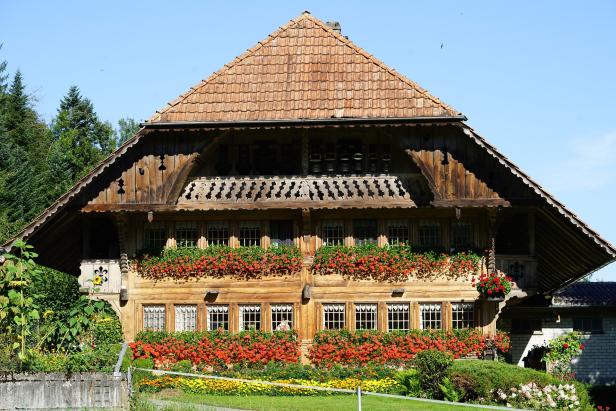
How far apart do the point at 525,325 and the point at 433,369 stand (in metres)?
14.9

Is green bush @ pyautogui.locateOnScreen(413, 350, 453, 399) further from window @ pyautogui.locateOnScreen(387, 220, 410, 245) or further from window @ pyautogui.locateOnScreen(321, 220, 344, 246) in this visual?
window @ pyautogui.locateOnScreen(321, 220, 344, 246)

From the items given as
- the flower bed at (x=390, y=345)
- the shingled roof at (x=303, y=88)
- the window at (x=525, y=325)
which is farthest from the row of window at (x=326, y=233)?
the window at (x=525, y=325)

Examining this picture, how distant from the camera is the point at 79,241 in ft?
128

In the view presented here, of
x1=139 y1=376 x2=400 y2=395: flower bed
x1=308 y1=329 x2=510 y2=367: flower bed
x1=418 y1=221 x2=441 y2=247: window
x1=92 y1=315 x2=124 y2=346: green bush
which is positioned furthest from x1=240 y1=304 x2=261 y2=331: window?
x1=418 y1=221 x2=441 y2=247: window

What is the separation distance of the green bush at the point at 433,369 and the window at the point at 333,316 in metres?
6.68

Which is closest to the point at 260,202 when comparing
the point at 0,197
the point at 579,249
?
the point at 579,249

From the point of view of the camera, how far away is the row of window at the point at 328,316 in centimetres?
3594

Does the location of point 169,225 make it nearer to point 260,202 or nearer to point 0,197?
point 260,202

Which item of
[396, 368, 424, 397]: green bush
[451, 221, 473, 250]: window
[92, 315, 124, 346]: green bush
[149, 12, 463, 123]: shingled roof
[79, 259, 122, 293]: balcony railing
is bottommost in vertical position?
[396, 368, 424, 397]: green bush

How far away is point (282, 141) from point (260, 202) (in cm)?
235

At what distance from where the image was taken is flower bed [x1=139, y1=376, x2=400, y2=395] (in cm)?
3262

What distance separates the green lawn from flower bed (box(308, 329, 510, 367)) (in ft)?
9.49

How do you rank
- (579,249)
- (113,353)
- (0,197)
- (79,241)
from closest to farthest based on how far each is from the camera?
1. (113,353)
2. (579,249)
3. (79,241)
4. (0,197)

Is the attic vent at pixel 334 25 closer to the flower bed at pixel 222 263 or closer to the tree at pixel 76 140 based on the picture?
the flower bed at pixel 222 263
